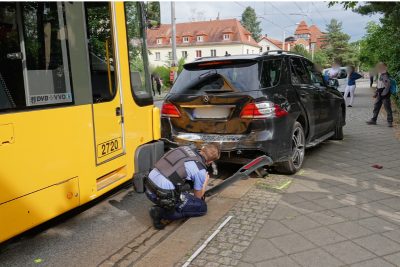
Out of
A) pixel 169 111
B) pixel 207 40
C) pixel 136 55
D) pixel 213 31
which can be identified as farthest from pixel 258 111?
pixel 213 31

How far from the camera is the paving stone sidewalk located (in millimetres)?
3033

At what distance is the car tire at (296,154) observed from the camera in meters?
5.29

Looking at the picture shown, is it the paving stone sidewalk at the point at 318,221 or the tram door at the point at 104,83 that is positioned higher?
the tram door at the point at 104,83

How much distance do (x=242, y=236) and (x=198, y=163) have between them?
0.86 m

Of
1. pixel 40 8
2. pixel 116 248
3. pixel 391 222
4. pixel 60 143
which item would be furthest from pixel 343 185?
pixel 40 8

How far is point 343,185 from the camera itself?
4918mm

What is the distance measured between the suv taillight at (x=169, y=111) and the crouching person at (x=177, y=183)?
1.56 meters

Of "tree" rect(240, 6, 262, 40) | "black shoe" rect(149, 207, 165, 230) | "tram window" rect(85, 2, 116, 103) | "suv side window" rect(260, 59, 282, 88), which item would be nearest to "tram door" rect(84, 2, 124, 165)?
"tram window" rect(85, 2, 116, 103)

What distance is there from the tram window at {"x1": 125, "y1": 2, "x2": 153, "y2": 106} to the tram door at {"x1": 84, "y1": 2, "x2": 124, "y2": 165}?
1.15 feet

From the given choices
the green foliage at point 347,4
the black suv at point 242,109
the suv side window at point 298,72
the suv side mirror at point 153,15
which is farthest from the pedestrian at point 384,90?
the suv side mirror at point 153,15

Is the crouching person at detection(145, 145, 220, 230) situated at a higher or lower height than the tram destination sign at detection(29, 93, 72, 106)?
lower

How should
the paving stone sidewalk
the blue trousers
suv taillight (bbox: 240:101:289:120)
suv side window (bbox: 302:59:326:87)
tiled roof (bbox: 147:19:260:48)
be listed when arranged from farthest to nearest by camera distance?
tiled roof (bbox: 147:19:260:48), suv side window (bbox: 302:59:326:87), suv taillight (bbox: 240:101:289:120), the blue trousers, the paving stone sidewalk

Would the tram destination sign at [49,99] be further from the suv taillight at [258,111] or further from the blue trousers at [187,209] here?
the suv taillight at [258,111]

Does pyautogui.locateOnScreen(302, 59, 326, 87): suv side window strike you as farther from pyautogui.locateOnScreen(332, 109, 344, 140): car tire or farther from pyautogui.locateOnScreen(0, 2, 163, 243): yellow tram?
pyautogui.locateOnScreen(0, 2, 163, 243): yellow tram
